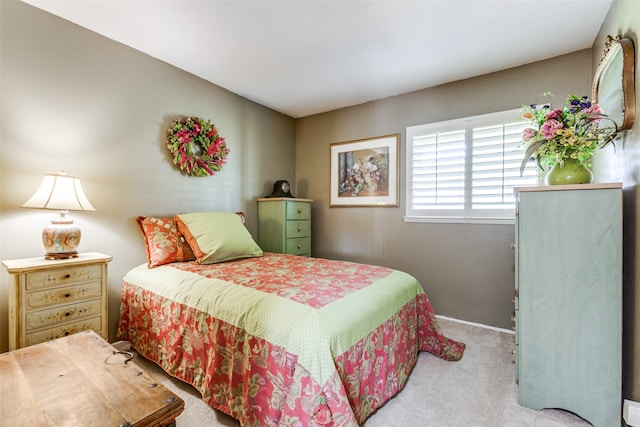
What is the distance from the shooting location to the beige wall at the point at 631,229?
1384mm

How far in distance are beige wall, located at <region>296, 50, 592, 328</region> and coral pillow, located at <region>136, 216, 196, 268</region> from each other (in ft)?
6.40

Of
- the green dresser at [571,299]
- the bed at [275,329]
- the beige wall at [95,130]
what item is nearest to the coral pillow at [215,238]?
the bed at [275,329]

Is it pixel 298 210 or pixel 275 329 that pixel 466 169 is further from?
pixel 275 329

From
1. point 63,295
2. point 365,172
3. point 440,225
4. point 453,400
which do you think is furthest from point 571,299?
point 63,295

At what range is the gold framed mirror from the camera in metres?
1.44

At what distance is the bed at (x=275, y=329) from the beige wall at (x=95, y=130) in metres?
0.33

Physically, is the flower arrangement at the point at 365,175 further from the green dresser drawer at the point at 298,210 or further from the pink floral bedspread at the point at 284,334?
the pink floral bedspread at the point at 284,334

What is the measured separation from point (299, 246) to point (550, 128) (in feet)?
8.72

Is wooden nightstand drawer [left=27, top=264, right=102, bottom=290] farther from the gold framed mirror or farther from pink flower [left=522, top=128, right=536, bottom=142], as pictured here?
the gold framed mirror

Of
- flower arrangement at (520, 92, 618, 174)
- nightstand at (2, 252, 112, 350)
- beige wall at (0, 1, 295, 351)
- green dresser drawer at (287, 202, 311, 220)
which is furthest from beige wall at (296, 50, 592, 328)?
nightstand at (2, 252, 112, 350)

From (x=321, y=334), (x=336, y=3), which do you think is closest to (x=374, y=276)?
(x=321, y=334)

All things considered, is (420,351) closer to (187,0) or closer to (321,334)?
(321,334)

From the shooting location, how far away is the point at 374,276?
1.92m

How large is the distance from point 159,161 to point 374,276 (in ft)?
7.19
